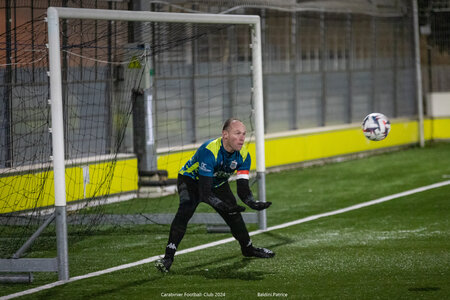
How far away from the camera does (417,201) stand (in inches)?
540

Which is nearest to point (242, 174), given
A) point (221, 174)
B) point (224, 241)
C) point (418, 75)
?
point (221, 174)

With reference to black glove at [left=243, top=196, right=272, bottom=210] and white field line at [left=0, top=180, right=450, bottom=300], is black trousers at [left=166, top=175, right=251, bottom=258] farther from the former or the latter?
white field line at [left=0, top=180, right=450, bottom=300]

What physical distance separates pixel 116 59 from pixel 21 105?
2399 mm

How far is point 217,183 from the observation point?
9.17 meters

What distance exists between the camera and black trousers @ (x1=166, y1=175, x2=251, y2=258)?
29.4ft

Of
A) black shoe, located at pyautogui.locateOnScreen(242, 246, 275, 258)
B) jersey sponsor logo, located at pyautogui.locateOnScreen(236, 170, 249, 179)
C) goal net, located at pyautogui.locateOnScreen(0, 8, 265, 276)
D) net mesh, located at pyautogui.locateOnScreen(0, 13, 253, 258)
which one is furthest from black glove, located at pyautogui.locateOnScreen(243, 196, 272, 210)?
net mesh, located at pyautogui.locateOnScreen(0, 13, 253, 258)

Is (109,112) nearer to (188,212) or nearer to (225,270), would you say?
(188,212)

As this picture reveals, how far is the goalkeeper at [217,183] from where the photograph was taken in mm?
8633

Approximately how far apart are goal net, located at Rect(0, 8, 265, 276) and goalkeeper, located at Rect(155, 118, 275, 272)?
195 cm

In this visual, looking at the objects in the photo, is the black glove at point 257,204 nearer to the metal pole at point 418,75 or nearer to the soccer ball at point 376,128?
the soccer ball at point 376,128

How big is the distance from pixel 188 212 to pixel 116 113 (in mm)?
6368

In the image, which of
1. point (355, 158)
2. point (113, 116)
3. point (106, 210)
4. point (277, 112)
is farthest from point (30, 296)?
point (355, 158)

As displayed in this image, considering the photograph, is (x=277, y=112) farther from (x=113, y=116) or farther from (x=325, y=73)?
(x=113, y=116)

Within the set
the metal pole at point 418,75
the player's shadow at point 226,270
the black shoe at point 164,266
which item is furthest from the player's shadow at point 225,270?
the metal pole at point 418,75
